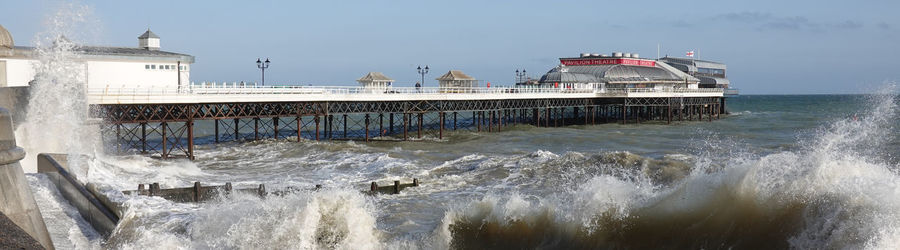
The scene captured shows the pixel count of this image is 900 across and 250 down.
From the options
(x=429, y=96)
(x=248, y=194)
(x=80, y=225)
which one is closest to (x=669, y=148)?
(x=429, y=96)

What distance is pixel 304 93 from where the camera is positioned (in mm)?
36531

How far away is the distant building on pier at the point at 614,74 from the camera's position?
6631 centimetres

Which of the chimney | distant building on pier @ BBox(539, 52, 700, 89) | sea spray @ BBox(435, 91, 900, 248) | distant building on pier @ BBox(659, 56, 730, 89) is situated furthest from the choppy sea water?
distant building on pier @ BBox(659, 56, 730, 89)

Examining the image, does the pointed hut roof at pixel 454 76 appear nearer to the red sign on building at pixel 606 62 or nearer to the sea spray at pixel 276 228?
the red sign on building at pixel 606 62

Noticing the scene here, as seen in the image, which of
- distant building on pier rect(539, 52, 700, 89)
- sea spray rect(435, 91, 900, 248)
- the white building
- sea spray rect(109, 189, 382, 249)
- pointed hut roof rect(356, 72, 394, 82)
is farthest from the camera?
distant building on pier rect(539, 52, 700, 89)

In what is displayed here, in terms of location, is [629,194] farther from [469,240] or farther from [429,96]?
[429,96]

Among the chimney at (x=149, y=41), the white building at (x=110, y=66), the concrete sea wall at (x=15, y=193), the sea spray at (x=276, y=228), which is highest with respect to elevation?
the chimney at (x=149, y=41)

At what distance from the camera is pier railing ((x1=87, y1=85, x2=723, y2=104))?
28781 millimetres

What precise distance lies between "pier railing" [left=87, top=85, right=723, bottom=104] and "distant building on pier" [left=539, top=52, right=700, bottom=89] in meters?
6.88

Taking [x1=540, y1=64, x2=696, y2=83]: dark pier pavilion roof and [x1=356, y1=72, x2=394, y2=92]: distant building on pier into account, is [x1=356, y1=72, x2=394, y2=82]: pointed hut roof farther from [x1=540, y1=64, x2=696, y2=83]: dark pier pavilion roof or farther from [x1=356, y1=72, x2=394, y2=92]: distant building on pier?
[x1=540, y1=64, x2=696, y2=83]: dark pier pavilion roof

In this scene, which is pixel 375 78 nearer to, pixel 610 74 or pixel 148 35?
pixel 148 35

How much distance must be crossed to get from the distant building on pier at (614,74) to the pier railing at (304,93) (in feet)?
22.6

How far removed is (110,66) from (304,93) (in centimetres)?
850

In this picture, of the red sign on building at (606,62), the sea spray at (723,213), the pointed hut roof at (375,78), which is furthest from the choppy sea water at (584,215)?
the red sign on building at (606,62)
